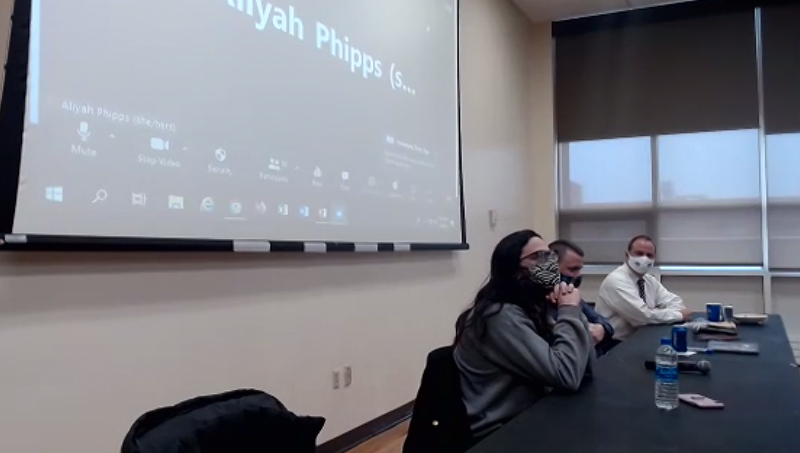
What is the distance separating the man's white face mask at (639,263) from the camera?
3.88m

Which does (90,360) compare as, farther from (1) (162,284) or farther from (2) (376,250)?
(2) (376,250)

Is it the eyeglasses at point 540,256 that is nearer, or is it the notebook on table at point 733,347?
the eyeglasses at point 540,256

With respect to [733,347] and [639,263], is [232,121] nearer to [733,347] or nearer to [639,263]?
[733,347]

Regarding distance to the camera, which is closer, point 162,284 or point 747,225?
point 162,284

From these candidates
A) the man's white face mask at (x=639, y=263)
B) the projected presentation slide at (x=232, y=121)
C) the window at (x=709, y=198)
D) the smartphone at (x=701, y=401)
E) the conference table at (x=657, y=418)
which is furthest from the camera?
the window at (x=709, y=198)

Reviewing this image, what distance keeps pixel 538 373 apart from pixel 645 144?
179 inches

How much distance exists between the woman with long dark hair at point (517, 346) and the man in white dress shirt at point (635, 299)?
69.6 inches

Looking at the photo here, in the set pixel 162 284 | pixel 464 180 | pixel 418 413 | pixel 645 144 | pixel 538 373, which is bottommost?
pixel 418 413

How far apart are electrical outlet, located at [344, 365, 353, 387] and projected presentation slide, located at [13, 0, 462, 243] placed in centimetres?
66

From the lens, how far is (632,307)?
3643 mm

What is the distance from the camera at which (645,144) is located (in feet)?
19.3

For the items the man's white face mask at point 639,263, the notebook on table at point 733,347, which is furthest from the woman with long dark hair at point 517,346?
the man's white face mask at point 639,263

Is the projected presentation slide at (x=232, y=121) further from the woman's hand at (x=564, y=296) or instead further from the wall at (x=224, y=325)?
the woman's hand at (x=564, y=296)

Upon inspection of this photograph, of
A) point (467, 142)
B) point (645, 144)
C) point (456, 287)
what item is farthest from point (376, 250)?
point (645, 144)
